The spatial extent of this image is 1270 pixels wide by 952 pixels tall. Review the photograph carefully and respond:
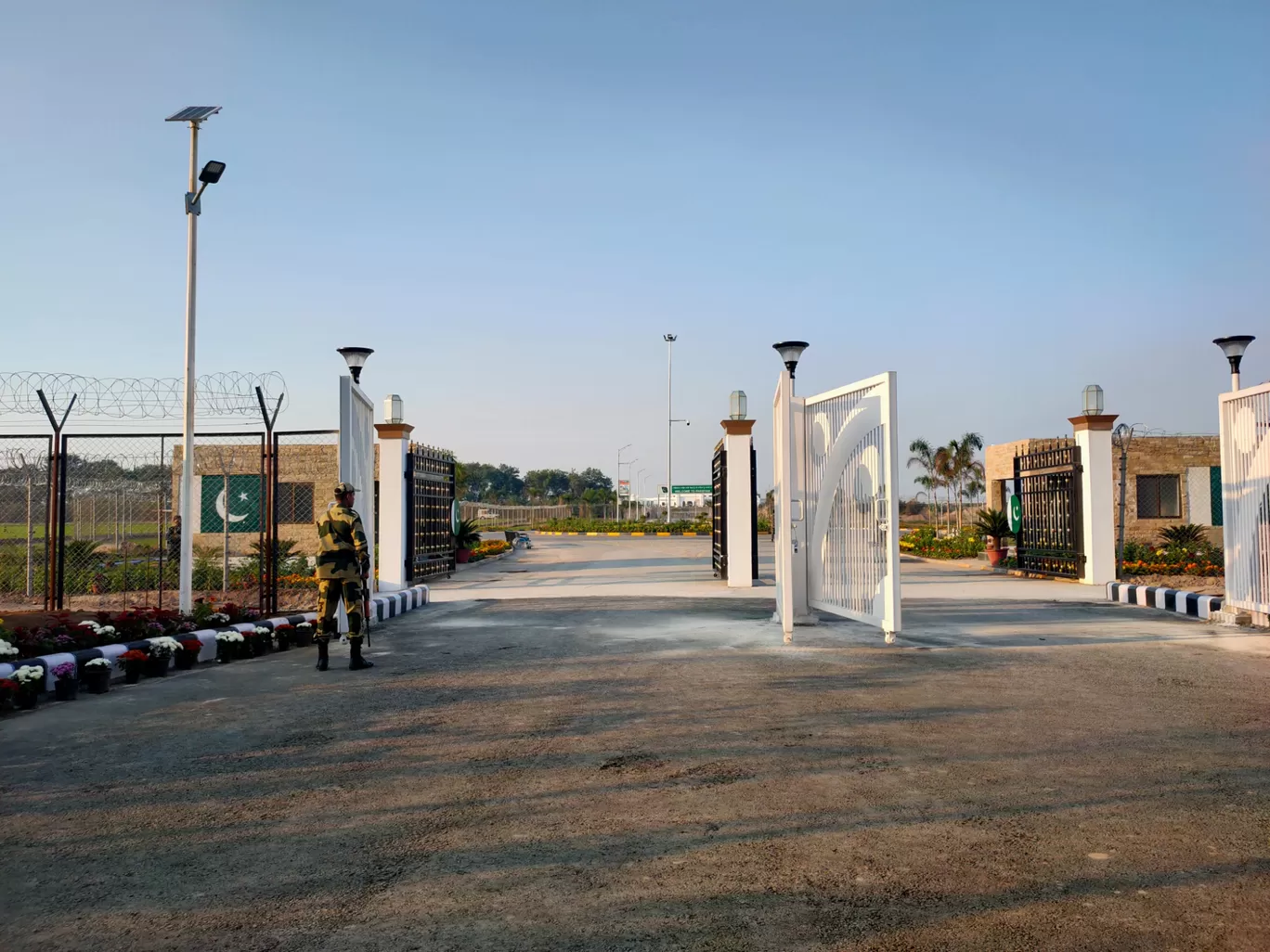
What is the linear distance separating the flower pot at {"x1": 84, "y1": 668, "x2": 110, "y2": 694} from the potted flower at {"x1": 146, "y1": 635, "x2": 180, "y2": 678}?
648mm

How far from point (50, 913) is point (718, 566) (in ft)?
53.4

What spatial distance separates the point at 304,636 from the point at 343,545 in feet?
6.97

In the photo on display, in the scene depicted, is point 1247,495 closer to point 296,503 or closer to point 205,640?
point 205,640

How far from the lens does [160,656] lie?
8.06 metres

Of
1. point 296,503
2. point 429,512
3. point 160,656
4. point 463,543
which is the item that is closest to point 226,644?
point 160,656

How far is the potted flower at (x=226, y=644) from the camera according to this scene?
8.88m

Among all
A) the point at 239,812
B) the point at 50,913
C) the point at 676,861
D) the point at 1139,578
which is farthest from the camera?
the point at 1139,578

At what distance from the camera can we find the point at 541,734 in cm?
Result: 555

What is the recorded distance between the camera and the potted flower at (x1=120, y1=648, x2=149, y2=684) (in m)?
7.85

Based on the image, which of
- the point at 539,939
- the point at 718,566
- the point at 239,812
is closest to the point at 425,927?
the point at 539,939

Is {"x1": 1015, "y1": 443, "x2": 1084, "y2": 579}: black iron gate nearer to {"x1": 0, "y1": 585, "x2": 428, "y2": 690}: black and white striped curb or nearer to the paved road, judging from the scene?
the paved road

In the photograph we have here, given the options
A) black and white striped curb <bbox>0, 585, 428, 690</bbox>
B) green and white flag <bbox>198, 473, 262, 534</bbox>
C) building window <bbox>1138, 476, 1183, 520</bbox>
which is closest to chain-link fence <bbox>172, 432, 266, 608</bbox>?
green and white flag <bbox>198, 473, 262, 534</bbox>

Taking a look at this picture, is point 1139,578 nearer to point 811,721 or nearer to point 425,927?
point 811,721

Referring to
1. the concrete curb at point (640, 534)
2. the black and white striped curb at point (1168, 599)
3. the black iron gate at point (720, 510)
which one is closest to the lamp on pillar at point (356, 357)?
the black iron gate at point (720, 510)
